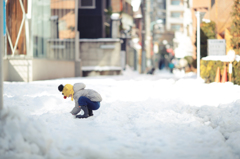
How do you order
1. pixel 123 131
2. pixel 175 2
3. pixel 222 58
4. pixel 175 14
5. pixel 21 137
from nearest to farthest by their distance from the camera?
pixel 21 137 < pixel 123 131 < pixel 222 58 < pixel 175 2 < pixel 175 14

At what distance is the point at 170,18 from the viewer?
8800 cm

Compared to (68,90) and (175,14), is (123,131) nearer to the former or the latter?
(68,90)

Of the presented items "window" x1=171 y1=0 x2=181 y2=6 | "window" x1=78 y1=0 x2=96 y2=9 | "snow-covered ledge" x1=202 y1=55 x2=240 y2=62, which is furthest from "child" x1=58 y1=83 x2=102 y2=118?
"window" x1=171 y1=0 x2=181 y2=6

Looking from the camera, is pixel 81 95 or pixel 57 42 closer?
pixel 81 95

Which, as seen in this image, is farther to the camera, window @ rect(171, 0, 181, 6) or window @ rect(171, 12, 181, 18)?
window @ rect(171, 12, 181, 18)

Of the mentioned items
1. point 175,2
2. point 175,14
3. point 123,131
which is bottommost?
point 123,131

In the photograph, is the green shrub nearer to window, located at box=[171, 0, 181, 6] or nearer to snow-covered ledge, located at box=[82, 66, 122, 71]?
snow-covered ledge, located at box=[82, 66, 122, 71]

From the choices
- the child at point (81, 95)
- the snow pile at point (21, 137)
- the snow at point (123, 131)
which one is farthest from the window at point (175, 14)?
the snow pile at point (21, 137)

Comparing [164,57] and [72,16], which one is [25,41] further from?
[164,57]

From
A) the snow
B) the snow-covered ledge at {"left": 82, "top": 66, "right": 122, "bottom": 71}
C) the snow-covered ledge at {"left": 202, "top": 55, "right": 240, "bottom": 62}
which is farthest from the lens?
the snow-covered ledge at {"left": 82, "top": 66, "right": 122, "bottom": 71}

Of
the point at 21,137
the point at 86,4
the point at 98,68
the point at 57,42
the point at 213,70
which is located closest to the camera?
the point at 21,137

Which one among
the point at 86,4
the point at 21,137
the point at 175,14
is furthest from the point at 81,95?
the point at 175,14

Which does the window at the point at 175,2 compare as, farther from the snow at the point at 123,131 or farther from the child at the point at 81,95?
the child at the point at 81,95

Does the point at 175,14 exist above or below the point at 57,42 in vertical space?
above
